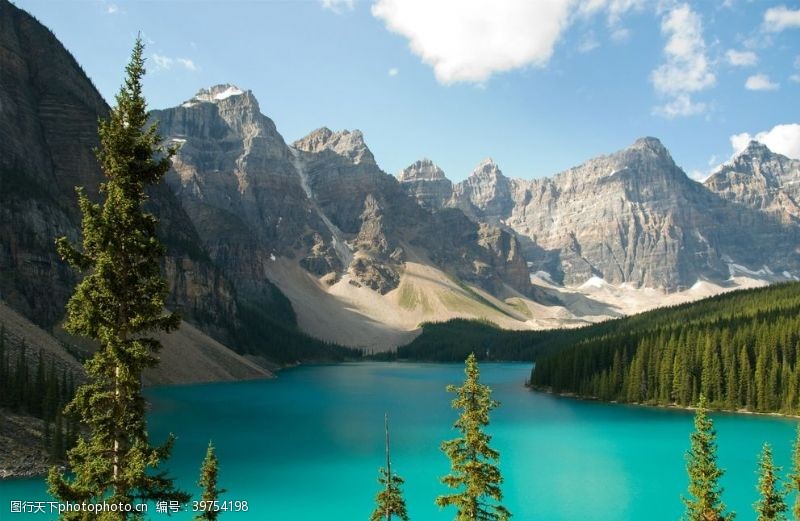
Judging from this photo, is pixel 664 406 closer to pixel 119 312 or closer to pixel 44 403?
pixel 44 403

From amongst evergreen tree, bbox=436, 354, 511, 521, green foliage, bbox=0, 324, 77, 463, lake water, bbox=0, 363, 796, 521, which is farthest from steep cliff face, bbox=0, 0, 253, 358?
evergreen tree, bbox=436, 354, 511, 521

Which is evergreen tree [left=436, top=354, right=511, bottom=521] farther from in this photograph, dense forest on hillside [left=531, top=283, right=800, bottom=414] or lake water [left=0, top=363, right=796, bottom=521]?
dense forest on hillside [left=531, top=283, right=800, bottom=414]

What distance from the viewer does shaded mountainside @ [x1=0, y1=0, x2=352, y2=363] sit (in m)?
113

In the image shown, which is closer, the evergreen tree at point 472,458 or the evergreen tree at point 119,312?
the evergreen tree at point 119,312

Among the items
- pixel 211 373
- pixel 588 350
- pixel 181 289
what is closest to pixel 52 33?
pixel 181 289

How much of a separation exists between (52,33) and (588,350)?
523ft

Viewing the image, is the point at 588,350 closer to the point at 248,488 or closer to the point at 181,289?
the point at 248,488

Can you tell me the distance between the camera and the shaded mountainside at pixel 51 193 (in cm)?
11338

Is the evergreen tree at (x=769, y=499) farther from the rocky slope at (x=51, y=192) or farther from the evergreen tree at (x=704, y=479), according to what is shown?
the rocky slope at (x=51, y=192)

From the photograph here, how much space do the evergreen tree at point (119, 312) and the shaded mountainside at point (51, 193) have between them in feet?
354

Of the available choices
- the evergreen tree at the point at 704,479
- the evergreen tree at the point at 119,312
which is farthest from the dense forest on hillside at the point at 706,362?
the evergreen tree at the point at 119,312

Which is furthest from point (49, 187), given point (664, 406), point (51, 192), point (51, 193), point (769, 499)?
point (769, 499)

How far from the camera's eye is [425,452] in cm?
5844

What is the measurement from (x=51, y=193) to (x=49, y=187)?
3.89 metres
